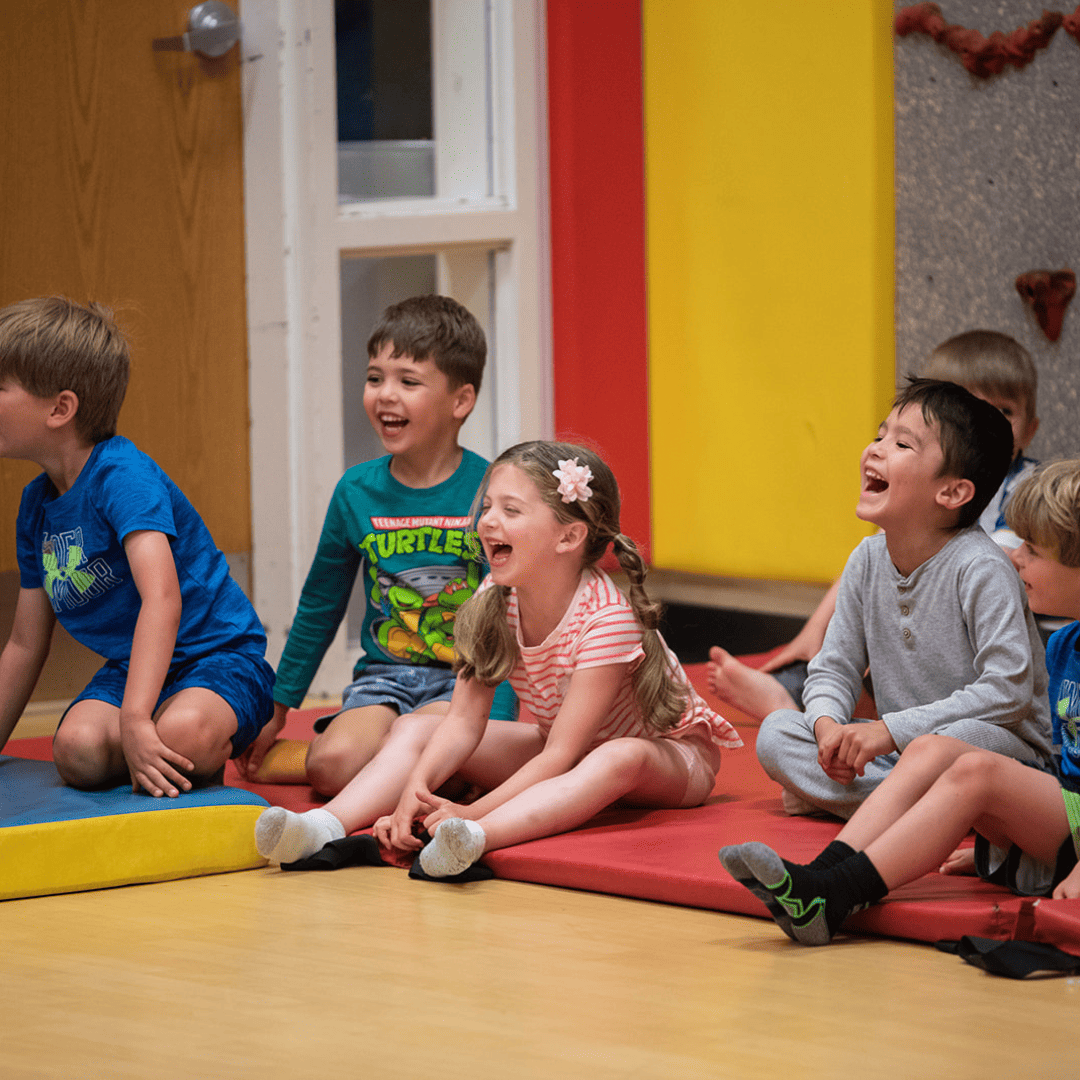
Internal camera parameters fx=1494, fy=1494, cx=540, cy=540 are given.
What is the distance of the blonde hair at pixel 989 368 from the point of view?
2.90m

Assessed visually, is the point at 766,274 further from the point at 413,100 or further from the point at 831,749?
the point at 831,749

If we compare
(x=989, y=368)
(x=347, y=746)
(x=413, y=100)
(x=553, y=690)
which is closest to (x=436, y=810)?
(x=553, y=690)

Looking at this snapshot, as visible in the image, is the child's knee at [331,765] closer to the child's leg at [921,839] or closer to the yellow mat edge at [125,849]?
the yellow mat edge at [125,849]

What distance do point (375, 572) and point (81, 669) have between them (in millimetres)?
1232

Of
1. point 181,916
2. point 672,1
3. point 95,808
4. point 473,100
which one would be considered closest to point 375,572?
point 95,808

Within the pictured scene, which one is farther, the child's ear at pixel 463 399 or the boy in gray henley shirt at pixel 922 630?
the child's ear at pixel 463 399

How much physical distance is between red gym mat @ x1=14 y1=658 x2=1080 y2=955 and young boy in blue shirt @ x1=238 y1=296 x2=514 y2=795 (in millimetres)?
240

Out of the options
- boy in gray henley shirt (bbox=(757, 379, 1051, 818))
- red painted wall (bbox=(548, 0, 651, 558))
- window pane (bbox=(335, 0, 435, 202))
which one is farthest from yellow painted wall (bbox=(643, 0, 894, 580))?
boy in gray henley shirt (bbox=(757, 379, 1051, 818))

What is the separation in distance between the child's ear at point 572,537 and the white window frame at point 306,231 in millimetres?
1529

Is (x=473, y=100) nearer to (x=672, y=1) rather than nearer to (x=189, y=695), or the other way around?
(x=672, y=1)

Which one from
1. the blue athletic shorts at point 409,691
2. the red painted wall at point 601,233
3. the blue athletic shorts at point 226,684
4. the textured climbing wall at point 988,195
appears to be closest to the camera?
the blue athletic shorts at point 226,684

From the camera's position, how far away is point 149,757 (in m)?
2.13

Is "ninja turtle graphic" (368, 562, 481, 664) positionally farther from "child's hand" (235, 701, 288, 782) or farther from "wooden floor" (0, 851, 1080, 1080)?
"wooden floor" (0, 851, 1080, 1080)

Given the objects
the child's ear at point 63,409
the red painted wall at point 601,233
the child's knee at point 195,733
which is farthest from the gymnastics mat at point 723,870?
the red painted wall at point 601,233
